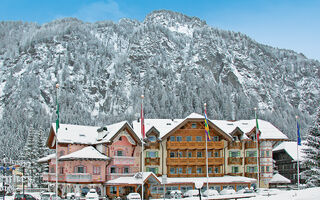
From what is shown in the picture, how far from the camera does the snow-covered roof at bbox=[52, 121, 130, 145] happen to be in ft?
213

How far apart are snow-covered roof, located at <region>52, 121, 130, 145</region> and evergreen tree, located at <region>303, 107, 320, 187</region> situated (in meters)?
27.4

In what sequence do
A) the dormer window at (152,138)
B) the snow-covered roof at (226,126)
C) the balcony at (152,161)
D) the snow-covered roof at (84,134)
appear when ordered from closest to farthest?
the snow-covered roof at (84,134), the balcony at (152,161), the dormer window at (152,138), the snow-covered roof at (226,126)

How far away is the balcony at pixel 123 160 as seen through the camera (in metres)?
64.2

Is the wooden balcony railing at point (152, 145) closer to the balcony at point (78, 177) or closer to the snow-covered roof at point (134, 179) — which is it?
the snow-covered roof at point (134, 179)

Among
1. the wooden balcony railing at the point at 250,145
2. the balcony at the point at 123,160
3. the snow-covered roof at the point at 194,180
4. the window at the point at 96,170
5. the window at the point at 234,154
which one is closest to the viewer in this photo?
the snow-covered roof at the point at 194,180

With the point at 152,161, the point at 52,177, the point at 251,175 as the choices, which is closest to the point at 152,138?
the point at 152,161

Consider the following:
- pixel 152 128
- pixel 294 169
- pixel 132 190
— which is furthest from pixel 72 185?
pixel 294 169

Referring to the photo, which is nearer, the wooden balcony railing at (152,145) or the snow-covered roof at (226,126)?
the wooden balcony railing at (152,145)

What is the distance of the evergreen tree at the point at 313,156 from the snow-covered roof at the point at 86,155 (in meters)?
29.3

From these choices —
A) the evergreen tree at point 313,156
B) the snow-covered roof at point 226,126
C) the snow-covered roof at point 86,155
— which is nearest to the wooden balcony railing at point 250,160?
the snow-covered roof at point 226,126

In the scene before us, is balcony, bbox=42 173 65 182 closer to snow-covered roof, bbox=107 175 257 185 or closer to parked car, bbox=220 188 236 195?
Result: snow-covered roof, bbox=107 175 257 185

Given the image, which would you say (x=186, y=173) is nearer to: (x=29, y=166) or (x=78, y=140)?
(x=78, y=140)


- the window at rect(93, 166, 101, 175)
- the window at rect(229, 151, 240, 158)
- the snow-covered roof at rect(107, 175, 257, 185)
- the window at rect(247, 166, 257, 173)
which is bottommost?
the snow-covered roof at rect(107, 175, 257, 185)

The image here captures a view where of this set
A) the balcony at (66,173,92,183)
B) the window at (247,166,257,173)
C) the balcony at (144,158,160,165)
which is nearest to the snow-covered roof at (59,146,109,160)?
the balcony at (66,173,92,183)
